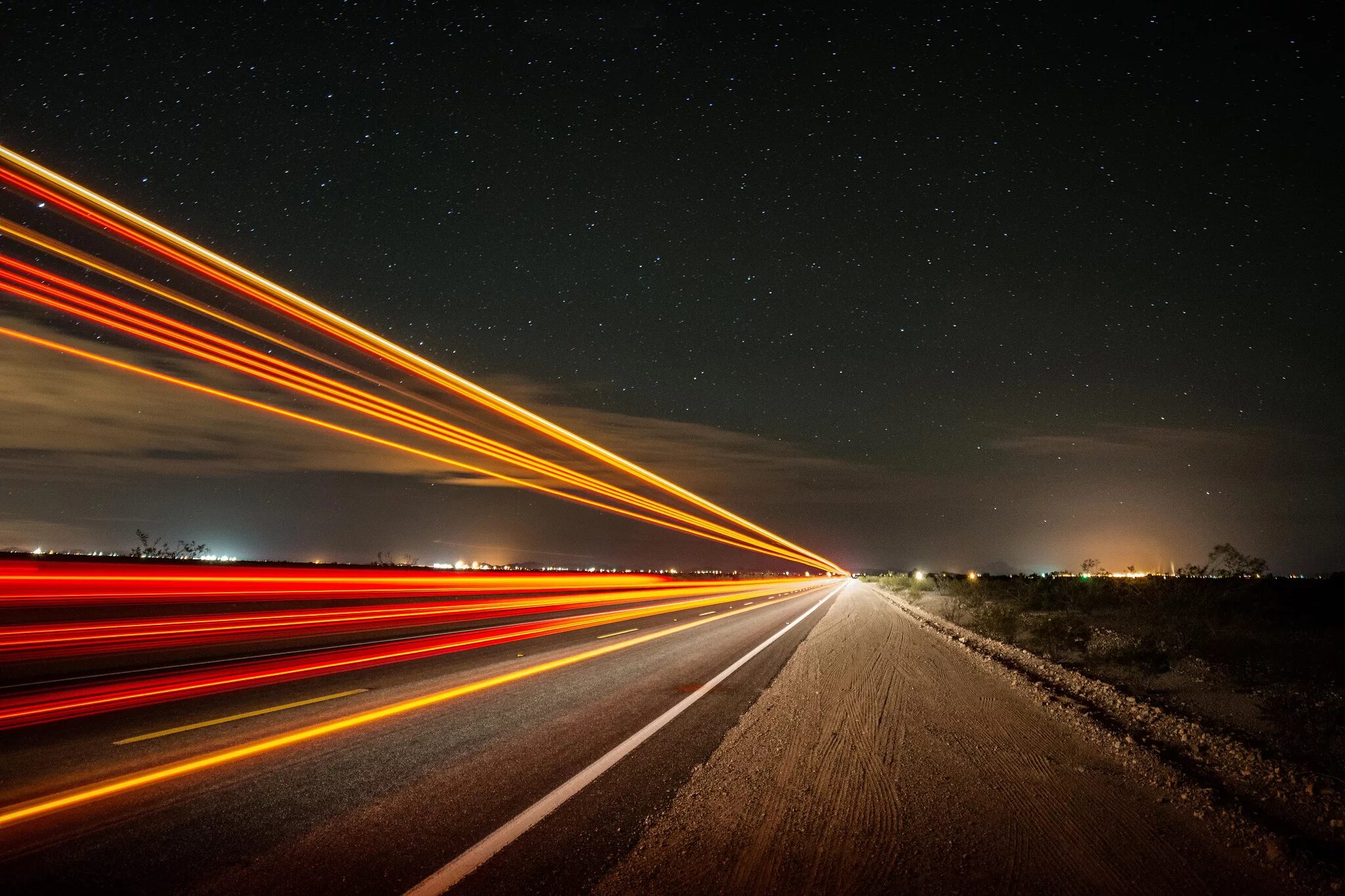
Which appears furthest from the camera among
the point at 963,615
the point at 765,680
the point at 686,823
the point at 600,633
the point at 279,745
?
the point at 963,615

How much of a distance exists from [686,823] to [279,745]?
4.24 metres

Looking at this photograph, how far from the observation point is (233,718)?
711 cm

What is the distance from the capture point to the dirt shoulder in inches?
144

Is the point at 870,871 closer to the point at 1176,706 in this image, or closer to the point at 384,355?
the point at 1176,706

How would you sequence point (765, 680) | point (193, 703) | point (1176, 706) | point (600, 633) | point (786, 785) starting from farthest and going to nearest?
point (600, 633) → point (765, 680) → point (1176, 706) → point (193, 703) → point (786, 785)

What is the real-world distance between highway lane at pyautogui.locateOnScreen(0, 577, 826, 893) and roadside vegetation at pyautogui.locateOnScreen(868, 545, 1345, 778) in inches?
253

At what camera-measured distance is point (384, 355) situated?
61.6ft

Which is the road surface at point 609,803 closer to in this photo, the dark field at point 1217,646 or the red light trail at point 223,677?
the red light trail at point 223,677

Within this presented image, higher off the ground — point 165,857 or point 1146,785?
point 1146,785

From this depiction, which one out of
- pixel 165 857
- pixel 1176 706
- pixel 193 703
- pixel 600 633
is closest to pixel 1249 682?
pixel 1176 706

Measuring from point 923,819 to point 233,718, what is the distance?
7188 mm

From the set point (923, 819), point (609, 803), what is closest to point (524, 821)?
point (609, 803)

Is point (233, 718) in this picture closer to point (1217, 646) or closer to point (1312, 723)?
point (1312, 723)

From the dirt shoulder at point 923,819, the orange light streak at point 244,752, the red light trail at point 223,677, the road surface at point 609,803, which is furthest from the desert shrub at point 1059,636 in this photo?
the red light trail at point 223,677
